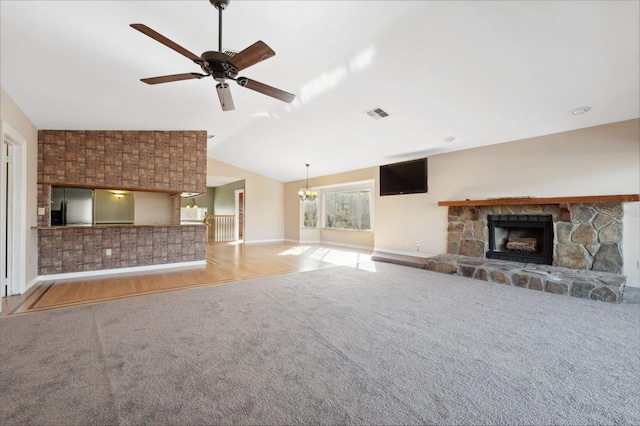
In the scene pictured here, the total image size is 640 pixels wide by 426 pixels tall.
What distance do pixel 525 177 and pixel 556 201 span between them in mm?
714

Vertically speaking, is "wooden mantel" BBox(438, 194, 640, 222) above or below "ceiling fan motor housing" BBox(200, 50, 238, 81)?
below

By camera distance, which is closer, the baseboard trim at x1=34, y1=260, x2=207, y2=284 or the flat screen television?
the baseboard trim at x1=34, y1=260, x2=207, y2=284

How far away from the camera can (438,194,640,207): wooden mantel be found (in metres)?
3.89

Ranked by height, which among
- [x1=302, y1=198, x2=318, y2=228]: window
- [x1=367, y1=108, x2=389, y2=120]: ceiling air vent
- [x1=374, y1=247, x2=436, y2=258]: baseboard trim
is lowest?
[x1=374, y1=247, x2=436, y2=258]: baseboard trim

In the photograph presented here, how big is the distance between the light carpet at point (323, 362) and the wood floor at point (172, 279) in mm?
516

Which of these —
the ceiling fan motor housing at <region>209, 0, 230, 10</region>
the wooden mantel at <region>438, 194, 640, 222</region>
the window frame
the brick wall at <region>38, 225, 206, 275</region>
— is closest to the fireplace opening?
the wooden mantel at <region>438, 194, 640, 222</region>

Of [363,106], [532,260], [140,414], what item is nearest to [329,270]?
[363,106]

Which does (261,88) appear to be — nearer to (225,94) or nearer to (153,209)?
(225,94)

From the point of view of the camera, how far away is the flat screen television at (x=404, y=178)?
6.27 m

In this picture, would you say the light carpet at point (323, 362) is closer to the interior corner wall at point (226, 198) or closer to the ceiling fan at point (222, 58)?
the ceiling fan at point (222, 58)

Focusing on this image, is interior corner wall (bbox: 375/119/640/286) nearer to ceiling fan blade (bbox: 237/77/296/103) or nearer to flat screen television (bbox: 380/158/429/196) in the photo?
flat screen television (bbox: 380/158/429/196)

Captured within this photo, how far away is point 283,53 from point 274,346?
10.3 feet

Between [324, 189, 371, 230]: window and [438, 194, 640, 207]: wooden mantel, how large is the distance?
10.2ft

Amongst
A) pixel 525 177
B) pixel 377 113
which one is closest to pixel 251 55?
pixel 377 113
